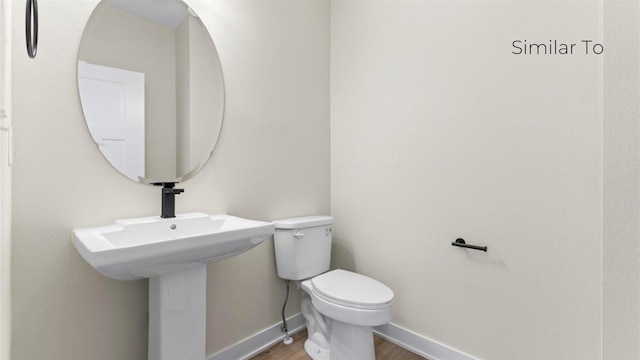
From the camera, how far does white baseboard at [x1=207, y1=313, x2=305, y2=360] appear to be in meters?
1.53

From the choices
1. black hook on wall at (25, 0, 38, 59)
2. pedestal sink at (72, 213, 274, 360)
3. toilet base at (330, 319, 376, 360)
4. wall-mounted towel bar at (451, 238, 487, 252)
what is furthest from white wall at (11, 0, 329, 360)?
wall-mounted towel bar at (451, 238, 487, 252)

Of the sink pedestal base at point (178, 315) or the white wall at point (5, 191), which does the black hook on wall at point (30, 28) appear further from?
the sink pedestal base at point (178, 315)

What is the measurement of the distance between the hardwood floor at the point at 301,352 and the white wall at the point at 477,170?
0.16 m

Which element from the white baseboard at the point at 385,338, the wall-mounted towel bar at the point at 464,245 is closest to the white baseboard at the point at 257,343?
the white baseboard at the point at 385,338

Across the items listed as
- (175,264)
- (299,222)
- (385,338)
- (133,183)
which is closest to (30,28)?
(133,183)

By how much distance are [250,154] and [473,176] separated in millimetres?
1216

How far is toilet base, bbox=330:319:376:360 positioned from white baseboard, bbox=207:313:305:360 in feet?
1.52

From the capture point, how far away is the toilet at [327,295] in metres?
1.36

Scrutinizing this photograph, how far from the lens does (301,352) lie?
1693 millimetres

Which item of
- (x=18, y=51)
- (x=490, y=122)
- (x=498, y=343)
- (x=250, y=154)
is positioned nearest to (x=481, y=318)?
(x=498, y=343)

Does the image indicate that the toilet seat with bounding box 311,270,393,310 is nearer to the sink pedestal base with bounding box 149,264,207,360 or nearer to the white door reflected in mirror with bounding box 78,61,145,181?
the sink pedestal base with bounding box 149,264,207,360

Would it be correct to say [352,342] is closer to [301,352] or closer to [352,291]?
[352,291]

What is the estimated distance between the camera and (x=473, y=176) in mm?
1494

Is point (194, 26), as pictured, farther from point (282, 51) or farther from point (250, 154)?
point (250, 154)
